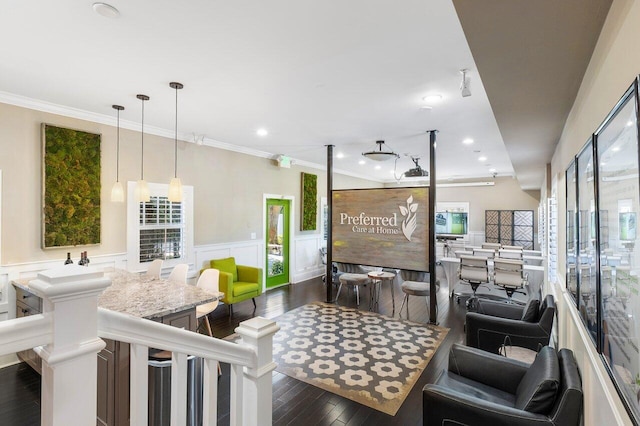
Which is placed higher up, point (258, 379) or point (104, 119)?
point (104, 119)

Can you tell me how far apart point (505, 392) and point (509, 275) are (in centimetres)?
333

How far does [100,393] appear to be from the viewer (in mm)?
2191

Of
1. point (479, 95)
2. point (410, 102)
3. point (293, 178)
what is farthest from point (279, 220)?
point (479, 95)

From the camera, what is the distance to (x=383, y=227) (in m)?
5.17

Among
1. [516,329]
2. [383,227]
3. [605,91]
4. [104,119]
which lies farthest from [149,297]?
[383,227]

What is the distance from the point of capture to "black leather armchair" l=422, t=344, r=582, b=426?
1.63 m

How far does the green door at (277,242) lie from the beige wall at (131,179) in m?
0.28

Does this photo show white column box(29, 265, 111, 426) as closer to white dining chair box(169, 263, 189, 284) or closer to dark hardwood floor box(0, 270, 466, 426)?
dark hardwood floor box(0, 270, 466, 426)

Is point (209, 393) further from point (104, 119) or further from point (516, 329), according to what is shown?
point (104, 119)

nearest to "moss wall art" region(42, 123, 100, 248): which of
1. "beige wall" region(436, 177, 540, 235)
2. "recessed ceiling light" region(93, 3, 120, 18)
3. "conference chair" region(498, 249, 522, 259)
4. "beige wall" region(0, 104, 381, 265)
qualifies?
"beige wall" region(0, 104, 381, 265)

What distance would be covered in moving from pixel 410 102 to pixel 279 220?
427 centimetres

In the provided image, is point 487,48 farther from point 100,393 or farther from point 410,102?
point 100,393

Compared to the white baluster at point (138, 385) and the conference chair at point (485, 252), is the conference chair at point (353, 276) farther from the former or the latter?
the white baluster at point (138, 385)

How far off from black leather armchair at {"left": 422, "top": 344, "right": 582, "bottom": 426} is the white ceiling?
85.9 inches
